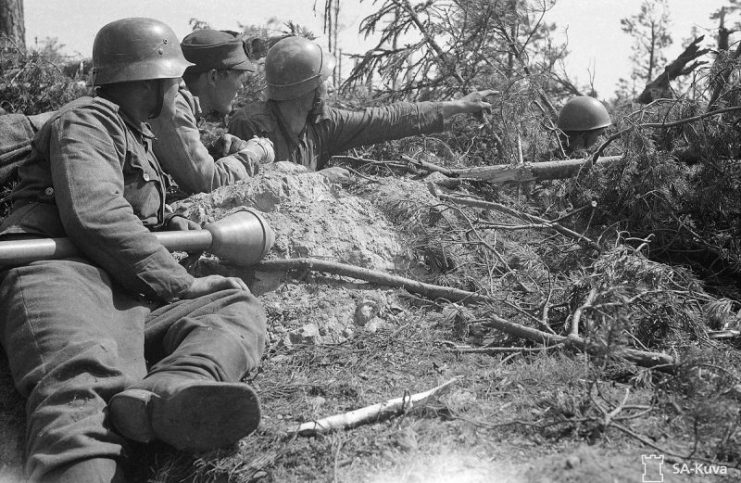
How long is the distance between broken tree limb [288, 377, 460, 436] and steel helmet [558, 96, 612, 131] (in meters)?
5.50

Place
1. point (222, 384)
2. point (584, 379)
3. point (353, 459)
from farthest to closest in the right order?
1. point (584, 379)
2. point (353, 459)
3. point (222, 384)

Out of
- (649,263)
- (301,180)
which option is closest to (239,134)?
(301,180)

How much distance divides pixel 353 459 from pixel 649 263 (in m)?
2.22

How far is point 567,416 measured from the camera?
3164 mm

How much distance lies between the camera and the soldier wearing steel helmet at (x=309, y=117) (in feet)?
21.2

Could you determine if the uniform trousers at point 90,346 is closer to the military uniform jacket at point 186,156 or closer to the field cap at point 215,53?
the military uniform jacket at point 186,156

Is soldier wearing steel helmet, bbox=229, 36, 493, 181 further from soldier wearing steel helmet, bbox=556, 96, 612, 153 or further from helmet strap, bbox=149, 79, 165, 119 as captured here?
helmet strap, bbox=149, 79, 165, 119

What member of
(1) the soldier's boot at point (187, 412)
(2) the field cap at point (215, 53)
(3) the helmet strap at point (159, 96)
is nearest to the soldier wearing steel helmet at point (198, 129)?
(2) the field cap at point (215, 53)

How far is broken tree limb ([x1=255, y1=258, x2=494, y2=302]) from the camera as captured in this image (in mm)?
4395

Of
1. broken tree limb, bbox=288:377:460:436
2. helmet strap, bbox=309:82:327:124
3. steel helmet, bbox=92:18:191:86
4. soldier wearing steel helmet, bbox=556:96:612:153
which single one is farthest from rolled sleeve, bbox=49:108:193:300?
soldier wearing steel helmet, bbox=556:96:612:153

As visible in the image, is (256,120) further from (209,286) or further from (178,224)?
(209,286)

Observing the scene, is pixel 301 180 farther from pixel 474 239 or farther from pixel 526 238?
pixel 526 238

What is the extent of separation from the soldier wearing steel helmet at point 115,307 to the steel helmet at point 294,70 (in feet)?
7.99

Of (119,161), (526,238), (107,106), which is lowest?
(526,238)
